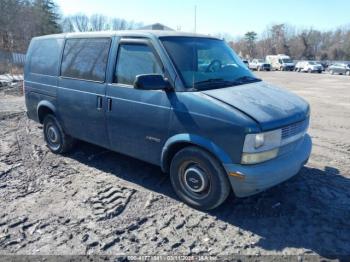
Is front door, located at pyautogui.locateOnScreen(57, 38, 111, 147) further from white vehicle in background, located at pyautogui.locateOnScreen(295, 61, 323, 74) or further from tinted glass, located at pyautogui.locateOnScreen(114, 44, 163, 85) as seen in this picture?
white vehicle in background, located at pyautogui.locateOnScreen(295, 61, 323, 74)

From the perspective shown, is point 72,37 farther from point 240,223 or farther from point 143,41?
point 240,223

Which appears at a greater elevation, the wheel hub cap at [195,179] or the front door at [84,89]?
the front door at [84,89]

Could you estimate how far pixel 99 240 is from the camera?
3303 mm

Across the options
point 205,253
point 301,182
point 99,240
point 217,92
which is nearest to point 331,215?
point 301,182

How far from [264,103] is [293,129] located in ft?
1.53

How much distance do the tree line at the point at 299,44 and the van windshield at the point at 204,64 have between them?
82.2 m

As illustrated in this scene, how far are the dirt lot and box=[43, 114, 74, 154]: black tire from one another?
0.21 meters

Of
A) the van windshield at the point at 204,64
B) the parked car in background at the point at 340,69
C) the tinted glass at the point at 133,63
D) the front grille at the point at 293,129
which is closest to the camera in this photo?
the front grille at the point at 293,129

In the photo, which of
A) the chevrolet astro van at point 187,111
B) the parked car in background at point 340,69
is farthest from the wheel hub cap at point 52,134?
the parked car in background at point 340,69

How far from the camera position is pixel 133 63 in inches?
166

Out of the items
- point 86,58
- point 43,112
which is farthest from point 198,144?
point 43,112

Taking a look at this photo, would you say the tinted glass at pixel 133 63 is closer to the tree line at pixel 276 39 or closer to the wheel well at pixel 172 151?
the wheel well at pixel 172 151

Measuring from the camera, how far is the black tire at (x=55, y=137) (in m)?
5.60

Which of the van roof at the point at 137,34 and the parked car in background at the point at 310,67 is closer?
the van roof at the point at 137,34
